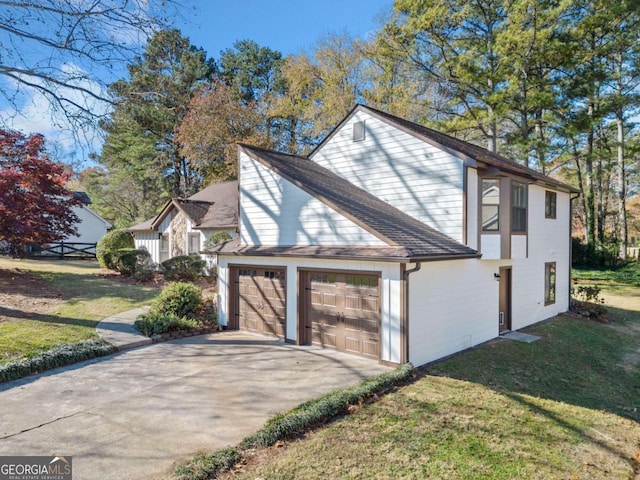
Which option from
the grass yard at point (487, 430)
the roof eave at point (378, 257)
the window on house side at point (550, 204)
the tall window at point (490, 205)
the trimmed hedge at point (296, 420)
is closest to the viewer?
the trimmed hedge at point (296, 420)

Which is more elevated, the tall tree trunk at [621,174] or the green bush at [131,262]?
the tall tree trunk at [621,174]

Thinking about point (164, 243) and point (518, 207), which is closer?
point (518, 207)

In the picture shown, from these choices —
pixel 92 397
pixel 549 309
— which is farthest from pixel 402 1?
pixel 92 397

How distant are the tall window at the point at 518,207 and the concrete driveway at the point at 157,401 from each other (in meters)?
6.48

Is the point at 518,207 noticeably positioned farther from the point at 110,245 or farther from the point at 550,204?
the point at 110,245

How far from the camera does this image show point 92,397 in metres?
6.77

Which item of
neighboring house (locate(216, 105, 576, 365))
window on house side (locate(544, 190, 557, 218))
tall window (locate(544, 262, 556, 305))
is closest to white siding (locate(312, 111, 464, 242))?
neighboring house (locate(216, 105, 576, 365))

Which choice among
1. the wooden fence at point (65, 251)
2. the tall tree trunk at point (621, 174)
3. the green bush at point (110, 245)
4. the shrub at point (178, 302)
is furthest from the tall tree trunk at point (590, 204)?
the wooden fence at point (65, 251)

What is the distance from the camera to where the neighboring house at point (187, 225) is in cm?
2044

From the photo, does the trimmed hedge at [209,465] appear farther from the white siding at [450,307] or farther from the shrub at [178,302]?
the shrub at [178,302]

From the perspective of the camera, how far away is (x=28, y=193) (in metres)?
16.3

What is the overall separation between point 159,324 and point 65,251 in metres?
23.7

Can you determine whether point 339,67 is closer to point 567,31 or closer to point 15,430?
point 567,31

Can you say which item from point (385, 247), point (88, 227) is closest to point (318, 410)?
point (385, 247)
